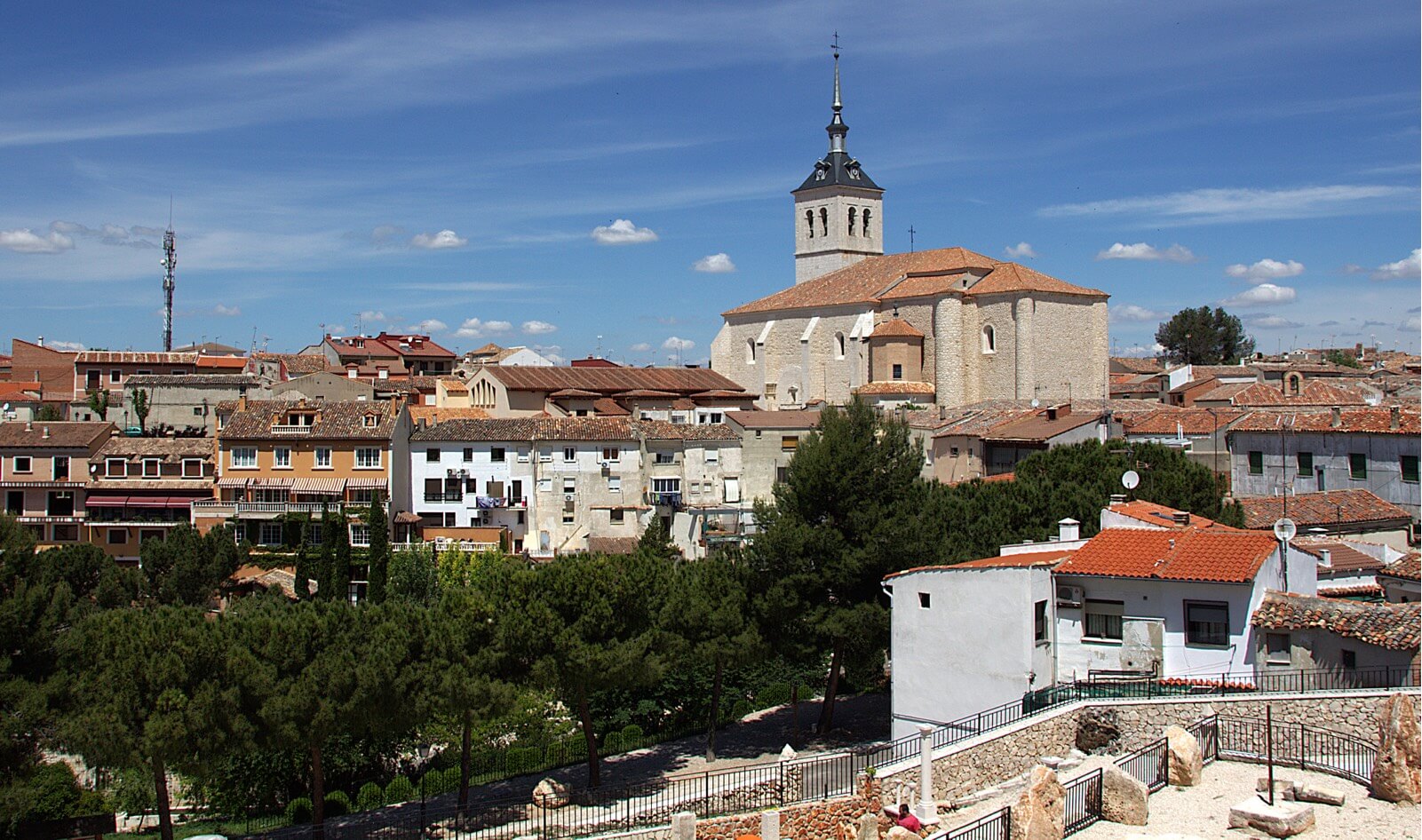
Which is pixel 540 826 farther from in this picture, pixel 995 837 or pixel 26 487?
pixel 26 487

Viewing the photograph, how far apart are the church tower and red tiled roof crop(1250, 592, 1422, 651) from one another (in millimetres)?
66256

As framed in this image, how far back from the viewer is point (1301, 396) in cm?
4675

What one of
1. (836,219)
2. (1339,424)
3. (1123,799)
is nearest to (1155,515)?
(1123,799)

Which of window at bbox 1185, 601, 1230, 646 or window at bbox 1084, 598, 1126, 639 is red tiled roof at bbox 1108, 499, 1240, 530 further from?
window at bbox 1185, 601, 1230, 646

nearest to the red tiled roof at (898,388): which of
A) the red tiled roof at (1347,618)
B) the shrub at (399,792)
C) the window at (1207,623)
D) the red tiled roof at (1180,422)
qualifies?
the red tiled roof at (1180,422)

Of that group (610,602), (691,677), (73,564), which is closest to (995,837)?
(610,602)

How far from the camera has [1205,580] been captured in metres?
19.7

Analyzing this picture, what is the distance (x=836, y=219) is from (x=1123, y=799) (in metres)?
72.4

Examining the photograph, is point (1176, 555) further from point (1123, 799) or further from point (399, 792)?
point (399, 792)

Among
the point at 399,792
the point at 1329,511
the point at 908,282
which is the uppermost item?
the point at 908,282

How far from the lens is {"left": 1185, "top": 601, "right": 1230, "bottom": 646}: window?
777 inches

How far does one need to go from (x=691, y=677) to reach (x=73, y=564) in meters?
19.9

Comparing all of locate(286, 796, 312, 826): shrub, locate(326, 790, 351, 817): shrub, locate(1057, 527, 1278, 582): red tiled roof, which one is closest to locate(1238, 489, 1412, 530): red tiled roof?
locate(1057, 527, 1278, 582): red tiled roof

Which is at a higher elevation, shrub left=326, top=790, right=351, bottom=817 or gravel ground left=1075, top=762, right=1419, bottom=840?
gravel ground left=1075, top=762, right=1419, bottom=840
